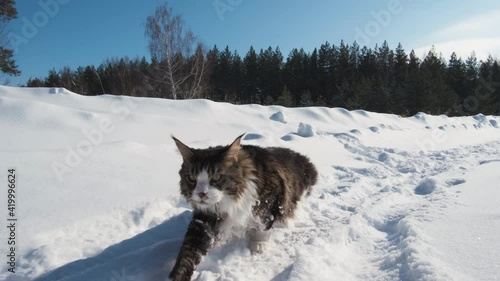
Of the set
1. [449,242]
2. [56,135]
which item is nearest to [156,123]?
[56,135]

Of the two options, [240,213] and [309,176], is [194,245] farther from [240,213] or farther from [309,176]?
[309,176]

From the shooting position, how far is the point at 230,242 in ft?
8.92

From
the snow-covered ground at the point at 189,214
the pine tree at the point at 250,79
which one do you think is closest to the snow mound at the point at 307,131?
the snow-covered ground at the point at 189,214

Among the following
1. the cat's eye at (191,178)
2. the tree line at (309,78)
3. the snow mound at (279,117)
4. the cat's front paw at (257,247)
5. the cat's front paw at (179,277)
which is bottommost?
the cat's front paw at (257,247)

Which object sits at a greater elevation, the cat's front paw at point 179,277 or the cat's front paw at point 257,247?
the cat's front paw at point 179,277

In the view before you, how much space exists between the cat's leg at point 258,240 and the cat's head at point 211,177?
1.33ft

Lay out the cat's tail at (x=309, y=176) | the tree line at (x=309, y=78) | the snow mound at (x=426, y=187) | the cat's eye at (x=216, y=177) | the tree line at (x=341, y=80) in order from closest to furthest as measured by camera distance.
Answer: the cat's eye at (x=216, y=177), the cat's tail at (x=309, y=176), the snow mound at (x=426, y=187), the tree line at (x=309, y=78), the tree line at (x=341, y=80)

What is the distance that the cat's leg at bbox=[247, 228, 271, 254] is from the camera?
2.62 meters

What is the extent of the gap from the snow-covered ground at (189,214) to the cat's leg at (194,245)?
0.14 meters

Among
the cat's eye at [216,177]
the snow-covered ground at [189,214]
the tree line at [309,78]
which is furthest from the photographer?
the tree line at [309,78]

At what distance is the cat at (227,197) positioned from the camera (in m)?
2.29

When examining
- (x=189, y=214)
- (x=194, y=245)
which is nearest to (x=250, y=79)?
(x=189, y=214)

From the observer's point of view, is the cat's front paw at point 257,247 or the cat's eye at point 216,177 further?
the cat's front paw at point 257,247

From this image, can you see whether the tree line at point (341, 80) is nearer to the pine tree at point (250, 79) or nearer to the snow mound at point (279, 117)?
the pine tree at point (250, 79)
